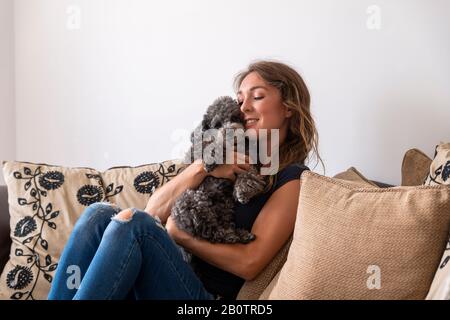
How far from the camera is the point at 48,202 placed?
191 centimetres


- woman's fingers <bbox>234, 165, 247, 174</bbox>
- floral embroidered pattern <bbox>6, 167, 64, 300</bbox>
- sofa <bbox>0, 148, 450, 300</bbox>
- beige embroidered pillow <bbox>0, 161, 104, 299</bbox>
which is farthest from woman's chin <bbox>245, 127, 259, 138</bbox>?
floral embroidered pattern <bbox>6, 167, 64, 300</bbox>

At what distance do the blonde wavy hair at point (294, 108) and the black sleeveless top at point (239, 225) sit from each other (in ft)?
0.36

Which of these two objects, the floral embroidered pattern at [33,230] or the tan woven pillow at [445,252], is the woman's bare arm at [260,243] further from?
the floral embroidered pattern at [33,230]

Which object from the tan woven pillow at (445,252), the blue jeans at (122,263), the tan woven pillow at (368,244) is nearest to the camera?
the tan woven pillow at (445,252)

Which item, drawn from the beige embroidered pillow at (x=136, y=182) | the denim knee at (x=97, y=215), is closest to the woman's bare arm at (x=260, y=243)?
the denim knee at (x=97, y=215)

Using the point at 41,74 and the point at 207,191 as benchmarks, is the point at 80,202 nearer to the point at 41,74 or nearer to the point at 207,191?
the point at 207,191

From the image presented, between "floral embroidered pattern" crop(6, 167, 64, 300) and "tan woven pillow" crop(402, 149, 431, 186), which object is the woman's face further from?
"floral embroidered pattern" crop(6, 167, 64, 300)

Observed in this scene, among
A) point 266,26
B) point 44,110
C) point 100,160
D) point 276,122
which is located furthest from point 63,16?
point 276,122

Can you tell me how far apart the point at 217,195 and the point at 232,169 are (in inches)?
3.9

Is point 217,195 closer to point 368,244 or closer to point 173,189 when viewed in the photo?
point 173,189

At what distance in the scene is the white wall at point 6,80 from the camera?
2.57m

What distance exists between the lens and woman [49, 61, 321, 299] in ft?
4.65

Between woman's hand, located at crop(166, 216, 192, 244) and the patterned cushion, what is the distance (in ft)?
1.05
